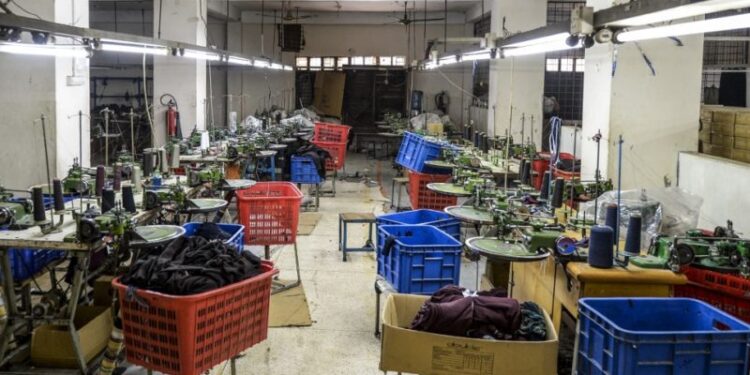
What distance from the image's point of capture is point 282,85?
17922 millimetres

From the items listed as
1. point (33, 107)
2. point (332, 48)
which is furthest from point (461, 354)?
point (332, 48)

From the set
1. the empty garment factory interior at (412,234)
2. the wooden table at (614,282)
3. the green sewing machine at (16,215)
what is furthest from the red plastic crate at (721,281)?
the green sewing machine at (16,215)

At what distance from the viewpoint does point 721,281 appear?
12.0 feet

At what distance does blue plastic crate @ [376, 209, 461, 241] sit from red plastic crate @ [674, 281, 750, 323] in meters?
1.89

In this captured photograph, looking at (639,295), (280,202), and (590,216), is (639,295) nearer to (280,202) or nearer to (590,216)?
(590,216)

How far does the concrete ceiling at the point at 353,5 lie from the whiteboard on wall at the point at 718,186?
9.24 metres

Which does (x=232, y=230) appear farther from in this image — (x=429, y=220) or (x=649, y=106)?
(x=649, y=106)

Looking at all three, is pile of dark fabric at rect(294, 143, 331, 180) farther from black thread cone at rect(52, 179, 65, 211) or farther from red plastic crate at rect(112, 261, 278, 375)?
red plastic crate at rect(112, 261, 278, 375)

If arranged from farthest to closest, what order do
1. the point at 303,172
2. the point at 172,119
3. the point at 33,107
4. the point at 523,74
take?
the point at 172,119, the point at 523,74, the point at 303,172, the point at 33,107

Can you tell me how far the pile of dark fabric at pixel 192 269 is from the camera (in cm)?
308

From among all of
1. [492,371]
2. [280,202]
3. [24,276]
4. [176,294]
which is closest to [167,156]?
[280,202]

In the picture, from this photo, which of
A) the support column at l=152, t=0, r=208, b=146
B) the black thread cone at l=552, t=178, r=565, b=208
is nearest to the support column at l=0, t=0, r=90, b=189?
the support column at l=152, t=0, r=208, b=146

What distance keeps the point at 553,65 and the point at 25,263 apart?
38.1ft

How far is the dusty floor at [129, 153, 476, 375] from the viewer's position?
4232 mm
